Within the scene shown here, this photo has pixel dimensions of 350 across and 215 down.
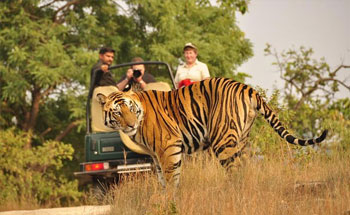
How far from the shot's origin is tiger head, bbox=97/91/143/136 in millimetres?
8039

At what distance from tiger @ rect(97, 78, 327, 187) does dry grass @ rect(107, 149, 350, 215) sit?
25cm

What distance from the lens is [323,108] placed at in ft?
77.3

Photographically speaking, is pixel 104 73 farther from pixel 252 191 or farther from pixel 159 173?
pixel 252 191

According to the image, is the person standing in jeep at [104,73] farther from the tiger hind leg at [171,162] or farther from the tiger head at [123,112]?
the tiger hind leg at [171,162]

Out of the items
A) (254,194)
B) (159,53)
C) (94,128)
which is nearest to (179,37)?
(159,53)

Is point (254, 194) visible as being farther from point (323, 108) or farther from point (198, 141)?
point (323, 108)

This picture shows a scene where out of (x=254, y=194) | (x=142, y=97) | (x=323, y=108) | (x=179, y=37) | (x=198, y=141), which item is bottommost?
(x=254, y=194)

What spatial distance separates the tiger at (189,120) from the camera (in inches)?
319

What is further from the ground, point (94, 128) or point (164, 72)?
point (164, 72)

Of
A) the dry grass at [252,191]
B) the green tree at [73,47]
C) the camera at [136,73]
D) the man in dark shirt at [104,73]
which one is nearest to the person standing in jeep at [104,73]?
the man in dark shirt at [104,73]

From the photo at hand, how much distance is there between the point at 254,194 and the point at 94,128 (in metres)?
4.76

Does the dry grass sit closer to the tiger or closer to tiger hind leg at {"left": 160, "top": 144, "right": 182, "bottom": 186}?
tiger hind leg at {"left": 160, "top": 144, "right": 182, "bottom": 186}

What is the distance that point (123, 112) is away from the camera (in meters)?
8.06

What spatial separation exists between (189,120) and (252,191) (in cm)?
126
